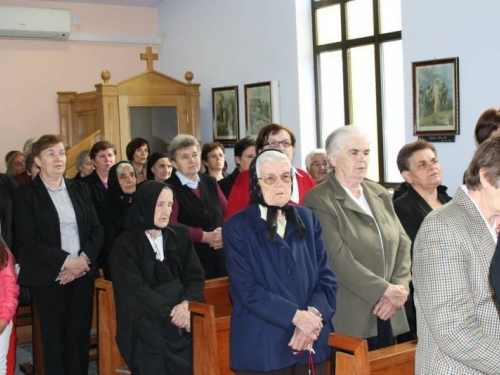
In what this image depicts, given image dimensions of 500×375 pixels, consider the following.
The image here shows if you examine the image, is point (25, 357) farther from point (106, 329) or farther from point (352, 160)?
point (352, 160)

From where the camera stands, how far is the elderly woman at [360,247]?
3.56m

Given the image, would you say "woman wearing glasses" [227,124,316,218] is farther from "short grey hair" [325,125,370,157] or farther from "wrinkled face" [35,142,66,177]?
"wrinkled face" [35,142,66,177]

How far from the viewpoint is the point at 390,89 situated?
26.4 feet

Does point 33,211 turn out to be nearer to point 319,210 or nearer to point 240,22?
point 319,210

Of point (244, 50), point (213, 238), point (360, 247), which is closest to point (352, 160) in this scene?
point (360, 247)

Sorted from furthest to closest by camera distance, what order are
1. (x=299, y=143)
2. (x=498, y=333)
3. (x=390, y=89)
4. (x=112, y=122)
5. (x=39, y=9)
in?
(x=39, y=9), (x=112, y=122), (x=299, y=143), (x=390, y=89), (x=498, y=333)

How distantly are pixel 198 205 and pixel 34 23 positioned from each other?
19.5ft

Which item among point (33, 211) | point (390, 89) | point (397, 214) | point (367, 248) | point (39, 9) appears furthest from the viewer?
point (39, 9)

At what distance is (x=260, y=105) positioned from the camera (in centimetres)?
932

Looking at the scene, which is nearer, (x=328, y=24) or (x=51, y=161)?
(x=51, y=161)

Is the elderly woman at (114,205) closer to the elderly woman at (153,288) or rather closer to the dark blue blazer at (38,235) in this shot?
the dark blue blazer at (38,235)

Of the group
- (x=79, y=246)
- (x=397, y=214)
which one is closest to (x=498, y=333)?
(x=397, y=214)

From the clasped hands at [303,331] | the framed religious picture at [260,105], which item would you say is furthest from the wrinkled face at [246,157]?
the framed religious picture at [260,105]

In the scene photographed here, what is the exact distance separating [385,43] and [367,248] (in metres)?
4.90
